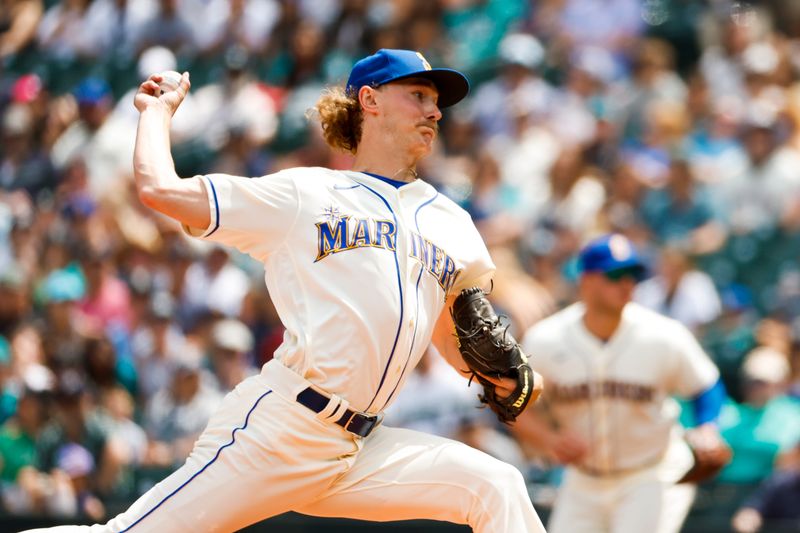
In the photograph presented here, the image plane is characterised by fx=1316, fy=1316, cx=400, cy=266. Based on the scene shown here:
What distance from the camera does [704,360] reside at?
6.62 meters

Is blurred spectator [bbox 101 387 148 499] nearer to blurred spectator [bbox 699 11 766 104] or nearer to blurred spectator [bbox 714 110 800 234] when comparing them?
blurred spectator [bbox 714 110 800 234]

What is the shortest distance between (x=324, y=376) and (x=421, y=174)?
6122 mm

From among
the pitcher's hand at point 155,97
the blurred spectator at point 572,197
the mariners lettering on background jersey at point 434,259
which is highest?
the pitcher's hand at point 155,97

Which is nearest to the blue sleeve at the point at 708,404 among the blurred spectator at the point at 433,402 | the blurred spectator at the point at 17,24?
the blurred spectator at the point at 433,402

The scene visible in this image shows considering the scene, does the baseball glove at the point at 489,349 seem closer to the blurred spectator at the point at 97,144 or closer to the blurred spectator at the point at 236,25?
the blurred spectator at the point at 97,144

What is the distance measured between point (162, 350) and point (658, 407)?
14.2 feet

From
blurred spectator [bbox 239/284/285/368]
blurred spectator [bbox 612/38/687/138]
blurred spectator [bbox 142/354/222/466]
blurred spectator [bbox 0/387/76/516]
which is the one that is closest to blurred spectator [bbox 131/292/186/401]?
blurred spectator [bbox 142/354/222/466]

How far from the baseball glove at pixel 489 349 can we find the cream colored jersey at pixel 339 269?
16cm

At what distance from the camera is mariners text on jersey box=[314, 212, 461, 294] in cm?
437

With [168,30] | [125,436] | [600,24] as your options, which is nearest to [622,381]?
[125,436]

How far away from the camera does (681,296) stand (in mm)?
9289

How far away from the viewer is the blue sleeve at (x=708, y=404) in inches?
254

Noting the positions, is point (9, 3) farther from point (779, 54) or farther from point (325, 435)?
point (325, 435)

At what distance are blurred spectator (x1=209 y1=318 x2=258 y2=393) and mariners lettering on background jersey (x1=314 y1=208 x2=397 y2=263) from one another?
477 cm
